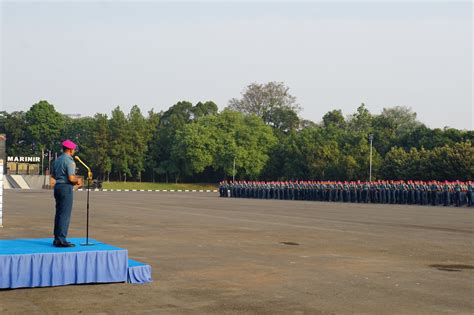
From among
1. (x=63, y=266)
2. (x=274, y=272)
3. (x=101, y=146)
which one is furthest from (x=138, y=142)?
(x=63, y=266)

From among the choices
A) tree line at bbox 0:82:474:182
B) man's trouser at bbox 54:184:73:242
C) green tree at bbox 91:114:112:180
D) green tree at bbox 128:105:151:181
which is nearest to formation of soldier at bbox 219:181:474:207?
tree line at bbox 0:82:474:182

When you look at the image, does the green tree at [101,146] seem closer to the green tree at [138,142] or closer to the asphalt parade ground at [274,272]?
the green tree at [138,142]

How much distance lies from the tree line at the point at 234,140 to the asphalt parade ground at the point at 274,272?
47.3m

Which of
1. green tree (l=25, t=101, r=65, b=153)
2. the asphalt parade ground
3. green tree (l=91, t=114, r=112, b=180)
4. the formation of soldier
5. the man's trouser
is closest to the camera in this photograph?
the asphalt parade ground

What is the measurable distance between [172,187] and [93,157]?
13.6 metres

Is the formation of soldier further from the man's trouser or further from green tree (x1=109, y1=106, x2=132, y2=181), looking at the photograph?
green tree (x1=109, y1=106, x2=132, y2=181)

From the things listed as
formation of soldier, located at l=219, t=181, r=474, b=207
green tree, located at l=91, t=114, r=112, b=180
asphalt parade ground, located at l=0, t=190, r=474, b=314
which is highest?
green tree, located at l=91, t=114, r=112, b=180

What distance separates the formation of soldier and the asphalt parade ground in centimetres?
1904

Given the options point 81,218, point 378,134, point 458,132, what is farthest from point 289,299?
point 378,134

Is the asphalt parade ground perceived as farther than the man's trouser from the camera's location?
No

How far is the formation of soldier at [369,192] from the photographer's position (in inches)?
1497

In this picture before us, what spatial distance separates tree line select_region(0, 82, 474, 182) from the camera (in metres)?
78.1

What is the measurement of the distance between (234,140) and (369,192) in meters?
52.1

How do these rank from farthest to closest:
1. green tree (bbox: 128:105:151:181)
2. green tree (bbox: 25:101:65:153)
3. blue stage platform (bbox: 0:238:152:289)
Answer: green tree (bbox: 25:101:65:153), green tree (bbox: 128:105:151:181), blue stage platform (bbox: 0:238:152:289)
